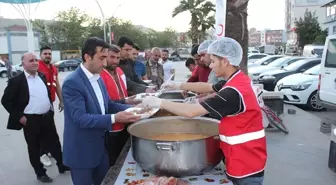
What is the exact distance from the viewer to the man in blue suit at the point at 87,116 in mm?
2318

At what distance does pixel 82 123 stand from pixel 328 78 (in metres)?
6.95

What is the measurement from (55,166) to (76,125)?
2.95 meters

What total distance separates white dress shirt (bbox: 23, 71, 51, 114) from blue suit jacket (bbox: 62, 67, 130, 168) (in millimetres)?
2147

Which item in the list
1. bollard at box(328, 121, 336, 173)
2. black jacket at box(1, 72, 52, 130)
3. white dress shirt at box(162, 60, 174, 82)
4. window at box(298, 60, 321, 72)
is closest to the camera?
bollard at box(328, 121, 336, 173)

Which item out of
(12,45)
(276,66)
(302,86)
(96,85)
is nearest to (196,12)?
(276,66)

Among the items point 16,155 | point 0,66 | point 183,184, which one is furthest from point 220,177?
point 0,66

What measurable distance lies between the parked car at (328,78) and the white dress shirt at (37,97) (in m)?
6.15

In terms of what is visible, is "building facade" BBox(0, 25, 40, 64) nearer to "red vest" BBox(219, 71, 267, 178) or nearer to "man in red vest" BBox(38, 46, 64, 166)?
"man in red vest" BBox(38, 46, 64, 166)

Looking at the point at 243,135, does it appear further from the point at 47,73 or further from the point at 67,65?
the point at 67,65

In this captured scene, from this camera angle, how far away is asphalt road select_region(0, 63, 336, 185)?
4434 millimetres

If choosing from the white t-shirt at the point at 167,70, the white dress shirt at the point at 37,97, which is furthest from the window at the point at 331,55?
the white dress shirt at the point at 37,97

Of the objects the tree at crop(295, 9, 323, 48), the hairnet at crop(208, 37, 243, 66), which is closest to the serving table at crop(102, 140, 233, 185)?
the hairnet at crop(208, 37, 243, 66)

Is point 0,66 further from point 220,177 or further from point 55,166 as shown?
point 220,177

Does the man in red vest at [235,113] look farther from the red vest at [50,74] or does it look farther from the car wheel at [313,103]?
the car wheel at [313,103]
